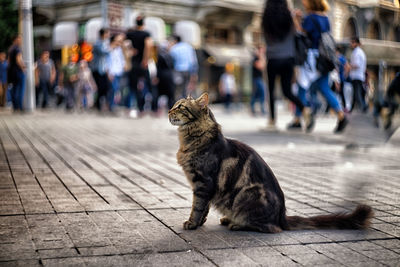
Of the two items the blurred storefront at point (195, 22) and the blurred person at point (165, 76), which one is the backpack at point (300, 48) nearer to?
the blurred person at point (165, 76)

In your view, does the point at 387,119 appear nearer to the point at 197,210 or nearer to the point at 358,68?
the point at 358,68

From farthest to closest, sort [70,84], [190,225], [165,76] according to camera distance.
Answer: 1. [70,84]
2. [165,76]
3. [190,225]

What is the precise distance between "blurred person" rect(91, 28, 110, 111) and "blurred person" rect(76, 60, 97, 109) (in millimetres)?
3124

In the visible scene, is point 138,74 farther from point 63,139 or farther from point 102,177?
point 102,177

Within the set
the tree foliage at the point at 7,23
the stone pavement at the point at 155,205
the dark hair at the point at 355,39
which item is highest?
the tree foliage at the point at 7,23

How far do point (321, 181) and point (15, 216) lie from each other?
3.04m

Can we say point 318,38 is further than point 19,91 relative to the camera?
No

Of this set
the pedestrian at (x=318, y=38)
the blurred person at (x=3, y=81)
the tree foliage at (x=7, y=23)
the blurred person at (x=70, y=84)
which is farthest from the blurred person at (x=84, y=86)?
the pedestrian at (x=318, y=38)

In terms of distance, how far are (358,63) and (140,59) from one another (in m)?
5.46

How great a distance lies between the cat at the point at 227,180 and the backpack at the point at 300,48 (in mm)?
7408

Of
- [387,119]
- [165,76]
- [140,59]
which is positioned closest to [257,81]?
[165,76]

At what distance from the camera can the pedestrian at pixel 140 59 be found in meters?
15.3

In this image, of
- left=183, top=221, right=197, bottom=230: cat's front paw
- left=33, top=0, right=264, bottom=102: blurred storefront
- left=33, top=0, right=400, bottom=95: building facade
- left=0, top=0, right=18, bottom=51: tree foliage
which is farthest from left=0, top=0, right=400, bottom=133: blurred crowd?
left=33, top=0, right=264, bottom=102: blurred storefront

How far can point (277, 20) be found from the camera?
36.0 feet
